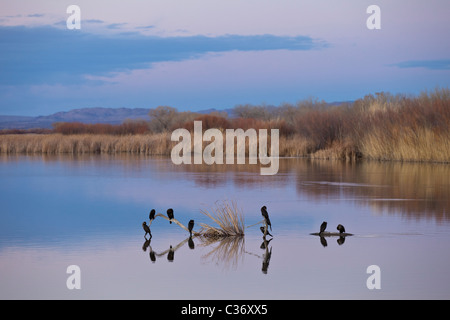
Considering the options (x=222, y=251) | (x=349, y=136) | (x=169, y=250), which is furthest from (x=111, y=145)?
(x=222, y=251)

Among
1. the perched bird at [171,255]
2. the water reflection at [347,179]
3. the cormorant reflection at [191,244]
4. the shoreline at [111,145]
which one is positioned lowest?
the perched bird at [171,255]

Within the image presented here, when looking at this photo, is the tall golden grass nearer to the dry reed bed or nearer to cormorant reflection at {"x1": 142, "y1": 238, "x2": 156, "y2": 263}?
the dry reed bed

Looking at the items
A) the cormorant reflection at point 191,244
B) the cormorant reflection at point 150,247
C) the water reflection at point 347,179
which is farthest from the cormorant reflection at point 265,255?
the water reflection at point 347,179

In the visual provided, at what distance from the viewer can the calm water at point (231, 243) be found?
18.8ft

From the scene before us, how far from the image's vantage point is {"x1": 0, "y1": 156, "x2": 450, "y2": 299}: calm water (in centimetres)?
574

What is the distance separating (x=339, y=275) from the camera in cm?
612

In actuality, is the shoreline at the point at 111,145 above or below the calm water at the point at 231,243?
above

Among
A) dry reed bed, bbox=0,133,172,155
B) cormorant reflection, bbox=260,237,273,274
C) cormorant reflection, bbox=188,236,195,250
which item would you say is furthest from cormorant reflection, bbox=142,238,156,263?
dry reed bed, bbox=0,133,172,155

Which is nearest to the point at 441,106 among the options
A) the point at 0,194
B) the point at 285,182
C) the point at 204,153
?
the point at 285,182

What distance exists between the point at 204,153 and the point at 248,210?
623 inches

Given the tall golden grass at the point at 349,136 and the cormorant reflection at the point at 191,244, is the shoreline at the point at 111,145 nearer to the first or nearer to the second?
the tall golden grass at the point at 349,136

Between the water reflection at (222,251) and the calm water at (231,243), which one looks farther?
the water reflection at (222,251)
